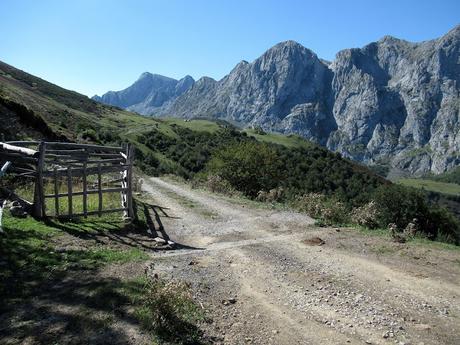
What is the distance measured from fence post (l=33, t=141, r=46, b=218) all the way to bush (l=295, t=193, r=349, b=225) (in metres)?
11.2

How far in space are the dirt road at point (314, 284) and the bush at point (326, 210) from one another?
1422 millimetres

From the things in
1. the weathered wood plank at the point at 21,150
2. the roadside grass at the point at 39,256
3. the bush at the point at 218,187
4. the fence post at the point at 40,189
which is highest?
the weathered wood plank at the point at 21,150

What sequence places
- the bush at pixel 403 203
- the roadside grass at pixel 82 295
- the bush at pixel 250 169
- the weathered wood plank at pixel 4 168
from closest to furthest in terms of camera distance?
the roadside grass at pixel 82 295 < the weathered wood plank at pixel 4 168 < the bush at pixel 250 169 < the bush at pixel 403 203

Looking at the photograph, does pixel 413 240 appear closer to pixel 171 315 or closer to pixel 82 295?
pixel 171 315

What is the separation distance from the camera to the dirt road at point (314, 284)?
8.09 m

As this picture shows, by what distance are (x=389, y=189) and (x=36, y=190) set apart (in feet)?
119

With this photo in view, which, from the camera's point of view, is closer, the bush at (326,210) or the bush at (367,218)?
the bush at (367,218)

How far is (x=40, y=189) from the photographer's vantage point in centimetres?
1434

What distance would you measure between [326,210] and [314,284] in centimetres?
834

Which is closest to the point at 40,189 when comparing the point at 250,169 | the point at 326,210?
the point at 326,210

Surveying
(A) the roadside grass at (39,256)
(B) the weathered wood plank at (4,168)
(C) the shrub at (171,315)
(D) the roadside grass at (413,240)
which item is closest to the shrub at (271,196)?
(D) the roadside grass at (413,240)

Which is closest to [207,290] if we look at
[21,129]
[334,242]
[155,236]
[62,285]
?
[62,285]

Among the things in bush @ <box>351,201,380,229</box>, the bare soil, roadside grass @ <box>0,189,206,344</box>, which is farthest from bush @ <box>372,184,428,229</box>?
roadside grass @ <box>0,189,206,344</box>

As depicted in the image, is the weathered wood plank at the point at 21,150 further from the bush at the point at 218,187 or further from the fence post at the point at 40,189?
the bush at the point at 218,187
